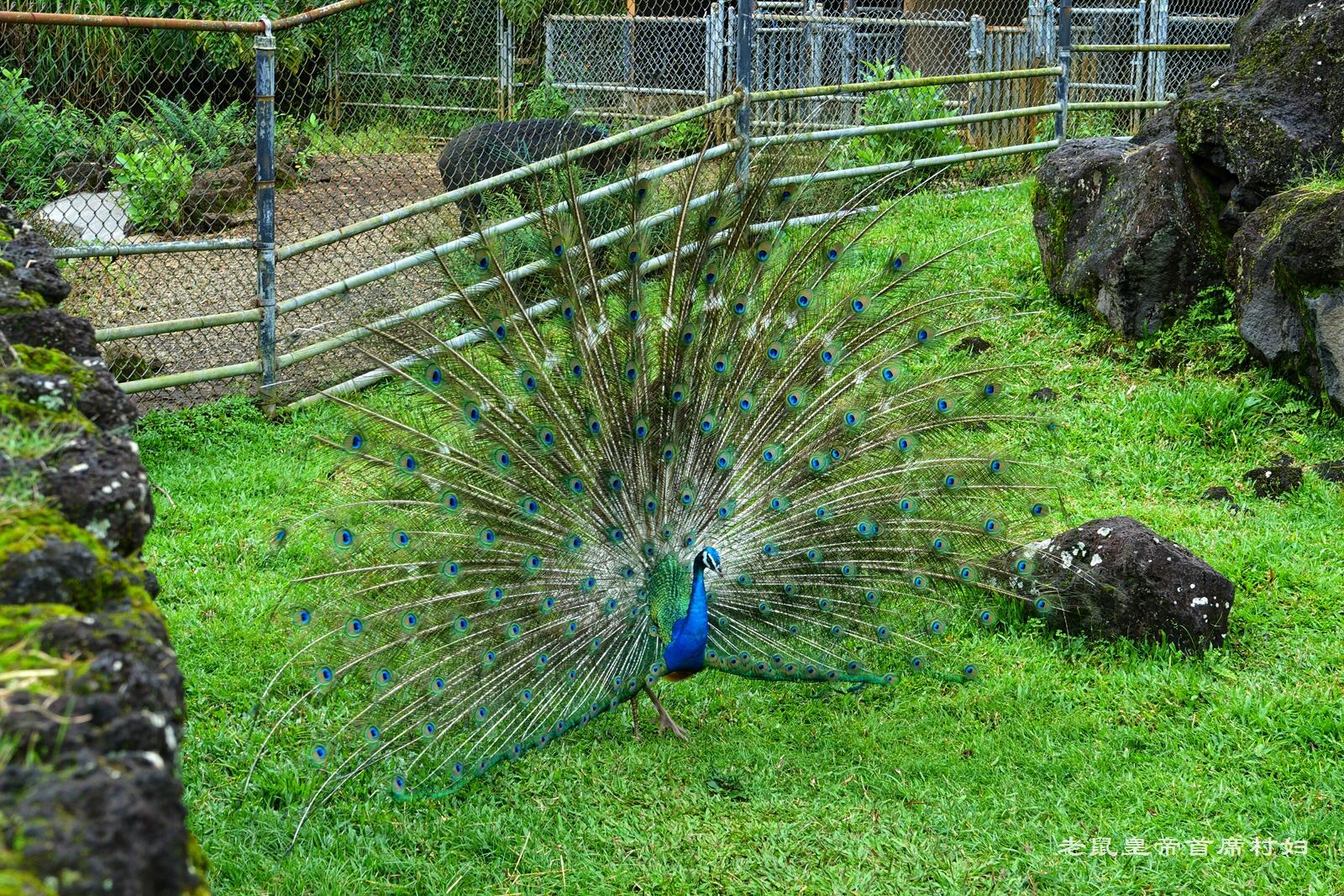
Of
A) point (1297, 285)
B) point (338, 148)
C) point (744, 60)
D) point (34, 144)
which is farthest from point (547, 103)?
point (1297, 285)

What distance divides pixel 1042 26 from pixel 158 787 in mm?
13245

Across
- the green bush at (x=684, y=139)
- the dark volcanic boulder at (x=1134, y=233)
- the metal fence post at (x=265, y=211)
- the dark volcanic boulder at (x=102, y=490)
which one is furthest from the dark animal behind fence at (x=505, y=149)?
the dark volcanic boulder at (x=102, y=490)

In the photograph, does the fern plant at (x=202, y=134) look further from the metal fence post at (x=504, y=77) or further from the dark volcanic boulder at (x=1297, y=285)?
the dark volcanic boulder at (x=1297, y=285)

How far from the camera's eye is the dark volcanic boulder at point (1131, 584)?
15.7 ft

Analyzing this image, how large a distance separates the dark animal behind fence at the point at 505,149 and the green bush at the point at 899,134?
234cm

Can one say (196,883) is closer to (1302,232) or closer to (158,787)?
(158,787)

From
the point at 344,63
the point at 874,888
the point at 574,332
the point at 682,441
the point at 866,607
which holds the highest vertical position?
the point at 344,63

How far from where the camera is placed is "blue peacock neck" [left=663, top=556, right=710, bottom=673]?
166 inches

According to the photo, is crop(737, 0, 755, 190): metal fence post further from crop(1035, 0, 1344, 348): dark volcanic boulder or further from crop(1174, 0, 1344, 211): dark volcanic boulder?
crop(1174, 0, 1344, 211): dark volcanic boulder

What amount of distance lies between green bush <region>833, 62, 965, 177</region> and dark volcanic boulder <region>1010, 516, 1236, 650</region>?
6.07 m

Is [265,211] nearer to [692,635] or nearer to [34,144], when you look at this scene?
[692,635]

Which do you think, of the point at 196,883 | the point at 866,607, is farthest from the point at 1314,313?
the point at 196,883

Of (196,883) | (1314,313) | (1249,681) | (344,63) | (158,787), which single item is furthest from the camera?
(344,63)

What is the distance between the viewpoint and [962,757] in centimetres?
433
